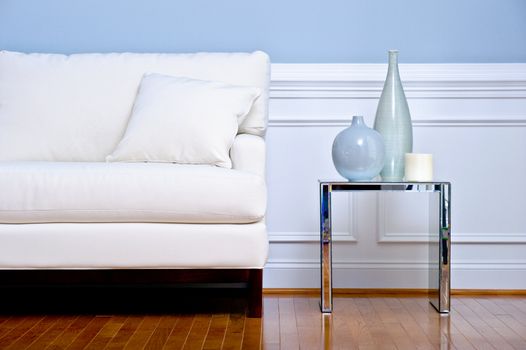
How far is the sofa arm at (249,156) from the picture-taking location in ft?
7.61

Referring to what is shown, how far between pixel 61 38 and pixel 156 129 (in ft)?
2.50

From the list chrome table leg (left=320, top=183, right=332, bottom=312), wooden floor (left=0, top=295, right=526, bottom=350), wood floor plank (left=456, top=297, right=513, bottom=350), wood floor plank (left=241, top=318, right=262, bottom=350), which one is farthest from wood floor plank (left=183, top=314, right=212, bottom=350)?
wood floor plank (left=456, top=297, right=513, bottom=350)

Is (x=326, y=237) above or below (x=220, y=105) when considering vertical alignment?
below

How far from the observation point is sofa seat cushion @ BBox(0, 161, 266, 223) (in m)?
2.02

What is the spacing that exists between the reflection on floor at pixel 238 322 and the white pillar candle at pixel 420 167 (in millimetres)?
417

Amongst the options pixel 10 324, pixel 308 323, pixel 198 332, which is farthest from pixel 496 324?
pixel 10 324

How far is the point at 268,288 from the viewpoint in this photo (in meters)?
2.74

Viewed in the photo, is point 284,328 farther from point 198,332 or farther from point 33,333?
point 33,333

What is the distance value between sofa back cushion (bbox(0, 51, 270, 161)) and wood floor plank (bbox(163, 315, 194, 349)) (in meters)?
0.68

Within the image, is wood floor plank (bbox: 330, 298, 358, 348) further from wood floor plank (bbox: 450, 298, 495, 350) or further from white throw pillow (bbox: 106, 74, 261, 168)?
white throw pillow (bbox: 106, 74, 261, 168)

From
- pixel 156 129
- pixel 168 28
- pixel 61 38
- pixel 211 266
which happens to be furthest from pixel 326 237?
pixel 61 38

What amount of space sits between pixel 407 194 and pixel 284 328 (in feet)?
2.95

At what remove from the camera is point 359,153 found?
230cm

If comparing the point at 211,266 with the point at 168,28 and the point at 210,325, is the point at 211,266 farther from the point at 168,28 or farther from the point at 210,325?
the point at 168,28
